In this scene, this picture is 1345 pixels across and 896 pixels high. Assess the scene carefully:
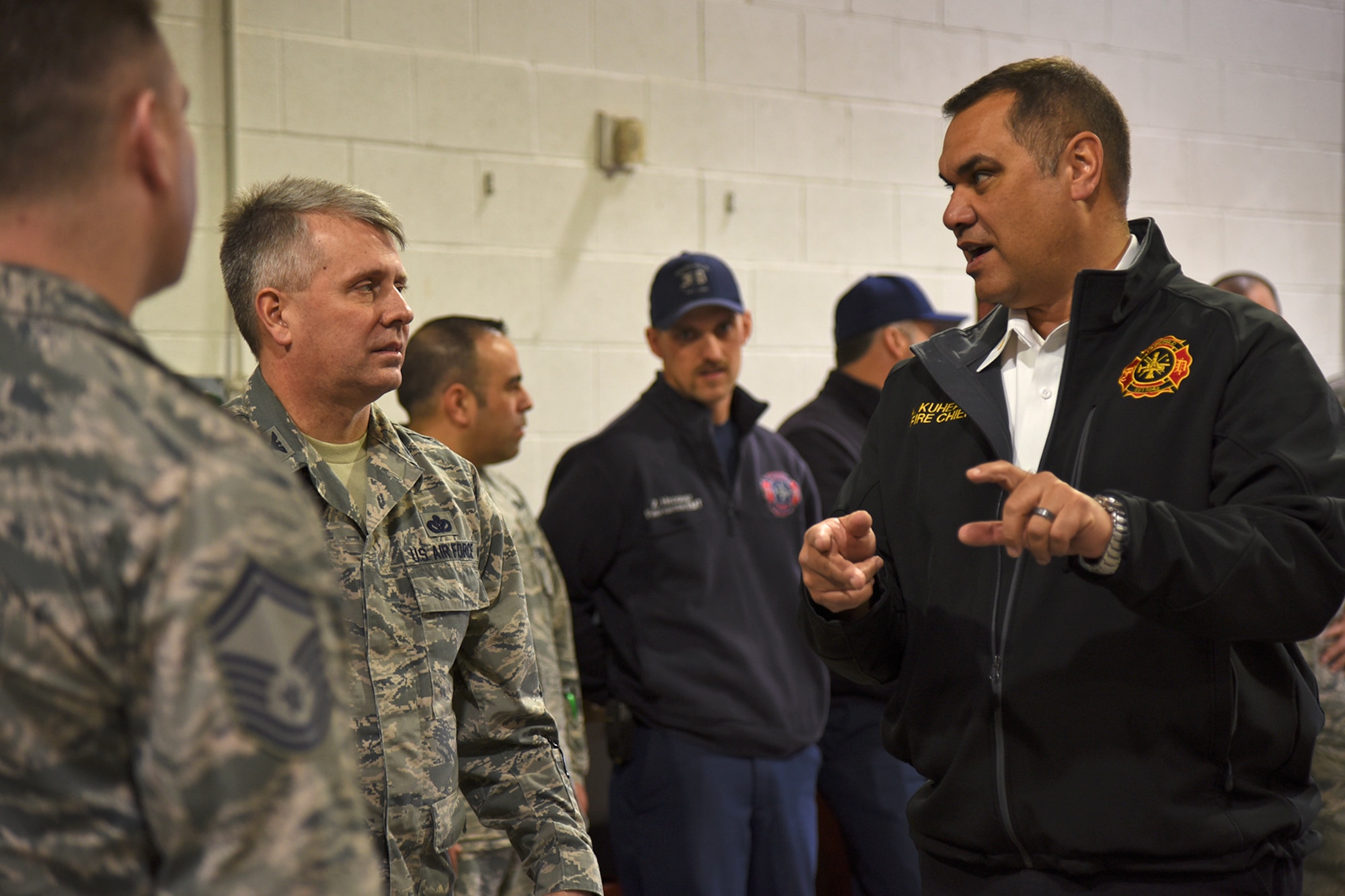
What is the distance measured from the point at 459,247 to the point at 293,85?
0.66 m

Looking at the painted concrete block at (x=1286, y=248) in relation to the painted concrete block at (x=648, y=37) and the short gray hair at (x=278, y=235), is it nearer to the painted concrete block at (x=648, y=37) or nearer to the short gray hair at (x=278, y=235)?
the painted concrete block at (x=648, y=37)

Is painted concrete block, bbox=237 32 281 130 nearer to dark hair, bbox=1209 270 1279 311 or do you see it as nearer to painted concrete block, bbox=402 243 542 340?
painted concrete block, bbox=402 243 542 340

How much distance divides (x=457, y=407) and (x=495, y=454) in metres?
0.16

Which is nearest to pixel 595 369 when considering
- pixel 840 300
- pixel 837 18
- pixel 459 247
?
pixel 459 247

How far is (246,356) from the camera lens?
3.48m

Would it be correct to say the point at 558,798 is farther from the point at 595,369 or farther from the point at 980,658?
the point at 595,369

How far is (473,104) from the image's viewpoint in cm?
377

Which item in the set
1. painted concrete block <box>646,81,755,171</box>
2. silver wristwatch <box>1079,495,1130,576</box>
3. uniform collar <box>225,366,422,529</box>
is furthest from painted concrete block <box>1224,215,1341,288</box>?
uniform collar <box>225,366,422,529</box>

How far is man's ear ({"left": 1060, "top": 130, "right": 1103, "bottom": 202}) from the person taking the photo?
5.34ft

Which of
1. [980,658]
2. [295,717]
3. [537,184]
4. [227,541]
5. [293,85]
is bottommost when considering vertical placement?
[980,658]

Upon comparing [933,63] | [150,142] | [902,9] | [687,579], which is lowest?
[687,579]

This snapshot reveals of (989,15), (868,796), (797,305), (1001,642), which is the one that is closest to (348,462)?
(1001,642)

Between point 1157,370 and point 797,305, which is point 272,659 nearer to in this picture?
point 1157,370

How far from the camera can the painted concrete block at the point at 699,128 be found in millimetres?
4043
